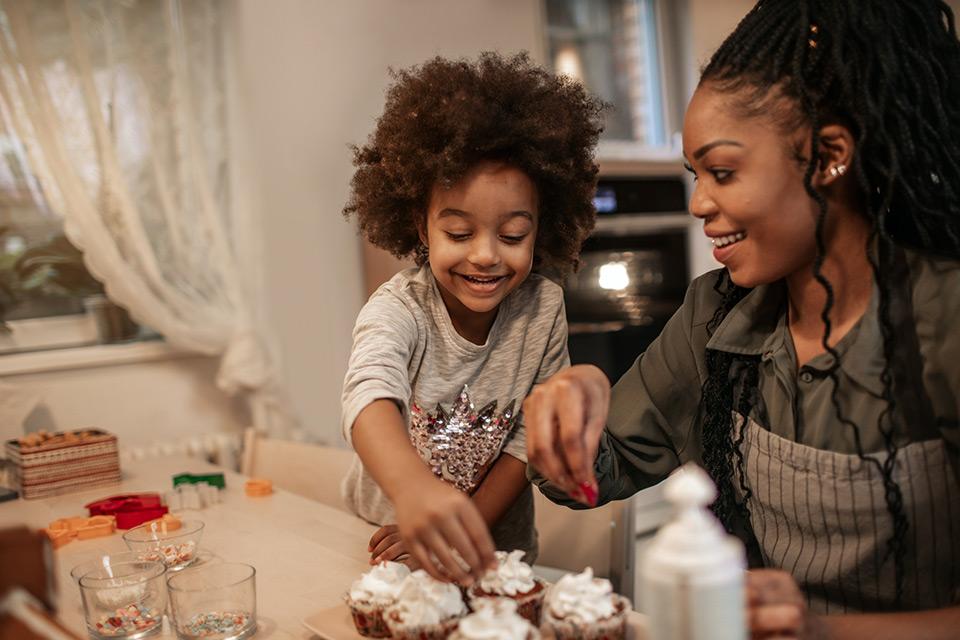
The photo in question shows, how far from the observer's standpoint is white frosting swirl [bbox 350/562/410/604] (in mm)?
886

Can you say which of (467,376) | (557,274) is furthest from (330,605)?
(557,274)

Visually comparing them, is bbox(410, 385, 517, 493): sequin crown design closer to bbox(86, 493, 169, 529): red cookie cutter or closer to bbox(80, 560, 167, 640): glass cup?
bbox(80, 560, 167, 640): glass cup

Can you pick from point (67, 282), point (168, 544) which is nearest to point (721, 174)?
point (168, 544)

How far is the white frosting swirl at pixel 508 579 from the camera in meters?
0.90

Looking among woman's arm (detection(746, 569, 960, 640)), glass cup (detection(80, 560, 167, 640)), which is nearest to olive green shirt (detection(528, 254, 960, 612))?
woman's arm (detection(746, 569, 960, 640))

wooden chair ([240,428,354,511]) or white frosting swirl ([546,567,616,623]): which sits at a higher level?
white frosting swirl ([546,567,616,623])

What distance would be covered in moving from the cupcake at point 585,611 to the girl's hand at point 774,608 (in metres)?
0.16

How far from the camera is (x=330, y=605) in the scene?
1051 mm

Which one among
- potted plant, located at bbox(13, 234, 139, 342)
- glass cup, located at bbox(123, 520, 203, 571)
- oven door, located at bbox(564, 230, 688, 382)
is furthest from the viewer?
oven door, located at bbox(564, 230, 688, 382)

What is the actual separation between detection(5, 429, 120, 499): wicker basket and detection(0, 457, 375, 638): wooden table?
0.12 ft

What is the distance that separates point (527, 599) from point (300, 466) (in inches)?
40.2

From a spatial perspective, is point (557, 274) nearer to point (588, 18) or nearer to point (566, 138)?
point (566, 138)

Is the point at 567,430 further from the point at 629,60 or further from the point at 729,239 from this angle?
the point at 629,60

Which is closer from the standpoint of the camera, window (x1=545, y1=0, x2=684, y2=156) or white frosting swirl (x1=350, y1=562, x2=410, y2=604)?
white frosting swirl (x1=350, y1=562, x2=410, y2=604)
